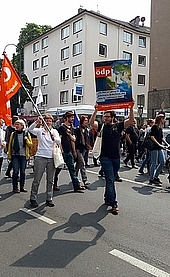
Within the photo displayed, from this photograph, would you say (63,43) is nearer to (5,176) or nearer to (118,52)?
(118,52)

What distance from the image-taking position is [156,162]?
8945 millimetres

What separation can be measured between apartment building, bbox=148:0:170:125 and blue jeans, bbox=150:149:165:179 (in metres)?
17.9

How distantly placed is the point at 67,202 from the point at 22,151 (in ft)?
5.66

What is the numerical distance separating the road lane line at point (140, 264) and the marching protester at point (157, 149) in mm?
4806

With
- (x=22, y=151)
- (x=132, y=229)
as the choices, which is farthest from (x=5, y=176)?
(x=132, y=229)

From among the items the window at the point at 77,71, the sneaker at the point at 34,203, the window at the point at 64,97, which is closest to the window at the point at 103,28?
the window at the point at 77,71

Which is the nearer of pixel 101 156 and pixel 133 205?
pixel 101 156

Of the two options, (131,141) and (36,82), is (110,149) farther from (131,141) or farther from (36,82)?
(36,82)

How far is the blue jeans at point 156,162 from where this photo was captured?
28.9 ft

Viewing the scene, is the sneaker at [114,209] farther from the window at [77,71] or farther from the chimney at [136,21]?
the chimney at [136,21]

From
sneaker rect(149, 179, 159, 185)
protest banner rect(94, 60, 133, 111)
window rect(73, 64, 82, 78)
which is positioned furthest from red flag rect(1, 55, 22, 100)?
window rect(73, 64, 82, 78)

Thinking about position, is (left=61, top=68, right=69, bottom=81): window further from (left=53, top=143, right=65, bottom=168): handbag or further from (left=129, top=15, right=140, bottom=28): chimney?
(left=53, top=143, right=65, bottom=168): handbag

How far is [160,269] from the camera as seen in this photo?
12.4ft

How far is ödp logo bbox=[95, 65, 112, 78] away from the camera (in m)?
6.68
